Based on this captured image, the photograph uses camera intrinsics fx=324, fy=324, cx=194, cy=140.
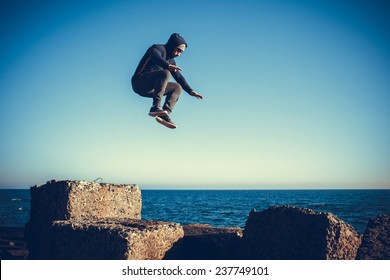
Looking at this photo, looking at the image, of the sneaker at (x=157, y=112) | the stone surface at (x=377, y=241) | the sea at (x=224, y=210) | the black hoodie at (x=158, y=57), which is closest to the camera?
the stone surface at (x=377, y=241)

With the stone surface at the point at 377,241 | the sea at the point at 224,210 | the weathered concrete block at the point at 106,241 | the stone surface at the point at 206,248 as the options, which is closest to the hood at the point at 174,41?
the weathered concrete block at the point at 106,241

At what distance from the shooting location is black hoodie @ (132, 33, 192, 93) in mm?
4387

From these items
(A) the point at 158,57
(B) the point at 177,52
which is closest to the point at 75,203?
(A) the point at 158,57

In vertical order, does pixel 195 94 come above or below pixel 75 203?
above

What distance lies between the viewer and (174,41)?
4.57m

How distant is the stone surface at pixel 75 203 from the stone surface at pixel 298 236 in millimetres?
2561

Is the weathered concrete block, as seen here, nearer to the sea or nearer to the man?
the man

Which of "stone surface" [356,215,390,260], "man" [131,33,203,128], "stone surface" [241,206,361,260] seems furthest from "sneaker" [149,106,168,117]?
"stone surface" [356,215,390,260]

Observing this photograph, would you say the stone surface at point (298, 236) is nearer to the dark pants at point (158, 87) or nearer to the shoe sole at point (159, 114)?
the shoe sole at point (159, 114)

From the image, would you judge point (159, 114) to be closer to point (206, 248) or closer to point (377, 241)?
point (206, 248)

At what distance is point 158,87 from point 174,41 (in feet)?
2.25

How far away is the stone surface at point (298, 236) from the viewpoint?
12.3 ft

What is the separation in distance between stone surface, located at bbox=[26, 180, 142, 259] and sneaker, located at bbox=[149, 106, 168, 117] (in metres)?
1.80

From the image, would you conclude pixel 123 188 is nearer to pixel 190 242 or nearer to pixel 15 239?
pixel 190 242
